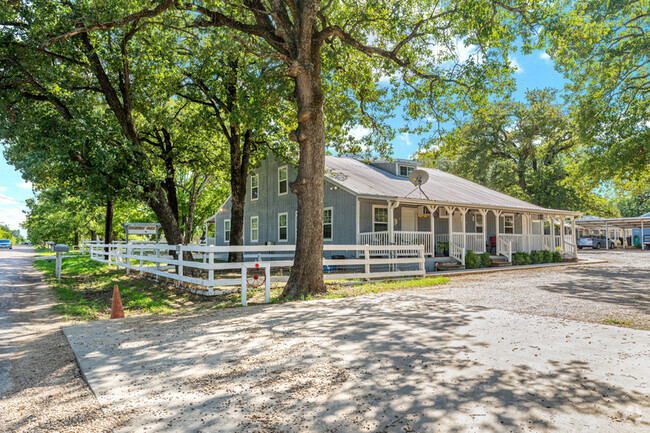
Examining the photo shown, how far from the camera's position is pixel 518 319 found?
21.5 ft

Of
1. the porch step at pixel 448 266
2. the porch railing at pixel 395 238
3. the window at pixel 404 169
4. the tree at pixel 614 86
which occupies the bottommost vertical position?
the porch step at pixel 448 266

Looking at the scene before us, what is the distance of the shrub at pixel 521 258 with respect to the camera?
1997 cm

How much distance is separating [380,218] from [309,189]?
29.1ft

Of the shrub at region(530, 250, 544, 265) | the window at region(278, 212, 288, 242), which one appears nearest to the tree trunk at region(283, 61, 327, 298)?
the window at region(278, 212, 288, 242)

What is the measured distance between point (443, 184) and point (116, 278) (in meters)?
16.7

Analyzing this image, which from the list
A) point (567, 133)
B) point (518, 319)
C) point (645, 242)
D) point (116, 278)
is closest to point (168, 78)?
point (116, 278)

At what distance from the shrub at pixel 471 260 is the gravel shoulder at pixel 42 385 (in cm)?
1513

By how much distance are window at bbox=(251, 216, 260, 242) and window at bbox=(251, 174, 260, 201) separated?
4.22 ft

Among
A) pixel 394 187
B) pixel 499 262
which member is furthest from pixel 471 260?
pixel 394 187

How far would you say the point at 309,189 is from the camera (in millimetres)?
9609

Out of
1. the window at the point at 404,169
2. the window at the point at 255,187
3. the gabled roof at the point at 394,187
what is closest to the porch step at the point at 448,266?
the gabled roof at the point at 394,187

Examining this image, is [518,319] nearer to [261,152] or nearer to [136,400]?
[136,400]

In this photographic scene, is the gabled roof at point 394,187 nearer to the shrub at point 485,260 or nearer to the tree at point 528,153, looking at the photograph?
the shrub at point 485,260

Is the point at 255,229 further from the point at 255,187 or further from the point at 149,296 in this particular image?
the point at 149,296
